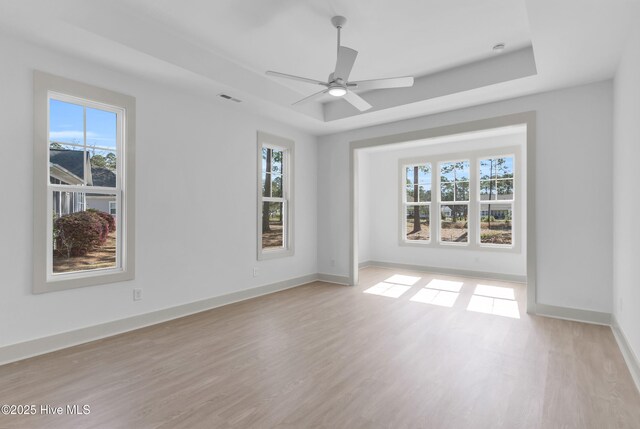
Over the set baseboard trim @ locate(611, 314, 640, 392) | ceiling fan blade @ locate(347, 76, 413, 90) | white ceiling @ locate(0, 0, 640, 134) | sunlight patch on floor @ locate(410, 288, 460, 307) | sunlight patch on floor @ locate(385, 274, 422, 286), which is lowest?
sunlight patch on floor @ locate(410, 288, 460, 307)

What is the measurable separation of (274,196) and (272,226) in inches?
20.1

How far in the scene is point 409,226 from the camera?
7637 mm

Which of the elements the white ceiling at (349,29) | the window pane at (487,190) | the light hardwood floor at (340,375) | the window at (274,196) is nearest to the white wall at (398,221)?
the window pane at (487,190)

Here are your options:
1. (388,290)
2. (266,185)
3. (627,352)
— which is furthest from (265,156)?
(627,352)

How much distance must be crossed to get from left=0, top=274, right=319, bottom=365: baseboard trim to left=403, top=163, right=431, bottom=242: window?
3.93 m

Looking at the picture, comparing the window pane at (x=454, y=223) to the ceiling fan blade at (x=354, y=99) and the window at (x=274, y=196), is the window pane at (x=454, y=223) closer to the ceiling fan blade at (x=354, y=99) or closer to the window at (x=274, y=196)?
the window at (x=274, y=196)

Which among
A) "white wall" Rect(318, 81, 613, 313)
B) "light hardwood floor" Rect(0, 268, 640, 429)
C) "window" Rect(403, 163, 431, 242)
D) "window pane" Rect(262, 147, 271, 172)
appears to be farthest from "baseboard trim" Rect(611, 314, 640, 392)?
"window pane" Rect(262, 147, 271, 172)

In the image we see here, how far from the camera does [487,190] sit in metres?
6.60

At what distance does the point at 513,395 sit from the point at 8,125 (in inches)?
178

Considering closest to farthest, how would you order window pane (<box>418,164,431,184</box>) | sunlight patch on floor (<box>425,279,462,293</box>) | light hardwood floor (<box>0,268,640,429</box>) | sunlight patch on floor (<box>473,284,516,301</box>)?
1. light hardwood floor (<box>0,268,640,429</box>)
2. sunlight patch on floor (<box>473,284,516,301</box>)
3. sunlight patch on floor (<box>425,279,462,293</box>)
4. window pane (<box>418,164,431,184</box>)

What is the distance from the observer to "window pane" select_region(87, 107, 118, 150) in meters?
3.42

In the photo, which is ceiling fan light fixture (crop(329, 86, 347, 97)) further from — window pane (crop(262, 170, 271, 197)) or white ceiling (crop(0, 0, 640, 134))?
window pane (crop(262, 170, 271, 197))

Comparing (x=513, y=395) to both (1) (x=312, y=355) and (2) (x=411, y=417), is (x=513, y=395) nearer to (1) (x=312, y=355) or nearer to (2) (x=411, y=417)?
(2) (x=411, y=417)

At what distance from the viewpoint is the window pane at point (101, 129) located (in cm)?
342
